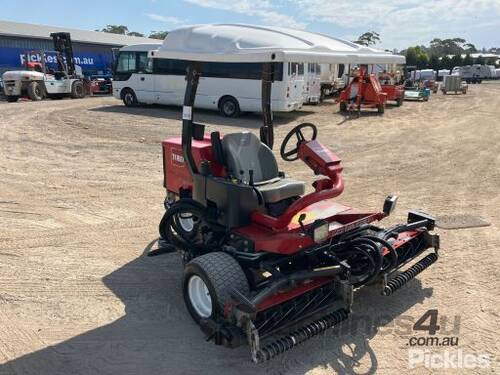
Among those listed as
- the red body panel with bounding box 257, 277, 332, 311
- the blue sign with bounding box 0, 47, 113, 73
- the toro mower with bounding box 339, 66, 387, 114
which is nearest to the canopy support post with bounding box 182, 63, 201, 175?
the red body panel with bounding box 257, 277, 332, 311

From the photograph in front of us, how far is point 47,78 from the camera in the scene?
70.6 ft

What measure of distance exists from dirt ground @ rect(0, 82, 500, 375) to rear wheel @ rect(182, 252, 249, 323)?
16 centimetres

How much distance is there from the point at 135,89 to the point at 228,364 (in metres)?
15.4

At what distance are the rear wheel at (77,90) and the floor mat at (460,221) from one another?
2031cm

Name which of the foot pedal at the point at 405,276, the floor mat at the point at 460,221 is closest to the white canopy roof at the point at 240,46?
the foot pedal at the point at 405,276

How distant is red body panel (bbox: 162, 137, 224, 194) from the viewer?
4.26 meters

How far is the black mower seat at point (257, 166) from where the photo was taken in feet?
12.9

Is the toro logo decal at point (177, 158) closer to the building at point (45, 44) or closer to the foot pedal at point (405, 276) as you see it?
the foot pedal at point (405, 276)

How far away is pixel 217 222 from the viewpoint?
154 inches

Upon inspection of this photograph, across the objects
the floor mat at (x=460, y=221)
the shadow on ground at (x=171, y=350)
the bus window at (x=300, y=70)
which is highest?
the bus window at (x=300, y=70)

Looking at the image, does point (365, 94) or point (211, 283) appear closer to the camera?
point (211, 283)

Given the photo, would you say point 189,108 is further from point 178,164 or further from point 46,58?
point 46,58

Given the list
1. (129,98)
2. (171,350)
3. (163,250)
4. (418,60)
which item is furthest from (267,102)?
(418,60)

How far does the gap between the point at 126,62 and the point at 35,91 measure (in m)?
6.32
